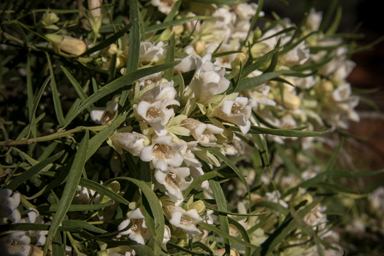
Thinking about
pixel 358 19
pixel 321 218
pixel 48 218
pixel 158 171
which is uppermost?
pixel 158 171

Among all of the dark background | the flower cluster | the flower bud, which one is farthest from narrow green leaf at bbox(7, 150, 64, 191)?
the dark background

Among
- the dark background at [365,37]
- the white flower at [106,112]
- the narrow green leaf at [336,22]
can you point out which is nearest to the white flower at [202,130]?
the white flower at [106,112]

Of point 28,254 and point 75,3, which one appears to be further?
point 75,3

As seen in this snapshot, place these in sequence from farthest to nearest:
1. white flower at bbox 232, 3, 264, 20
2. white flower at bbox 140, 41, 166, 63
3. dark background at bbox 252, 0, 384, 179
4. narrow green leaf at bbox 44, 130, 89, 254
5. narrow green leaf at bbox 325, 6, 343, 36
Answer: dark background at bbox 252, 0, 384, 179, narrow green leaf at bbox 325, 6, 343, 36, white flower at bbox 232, 3, 264, 20, white flower at bbox 140, 41, 166, 63, narrow green leaf at bbox 44, 130, 89, 254

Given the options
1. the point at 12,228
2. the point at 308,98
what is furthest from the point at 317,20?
the point at 12,228

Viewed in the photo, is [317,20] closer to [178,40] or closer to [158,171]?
[178,40]

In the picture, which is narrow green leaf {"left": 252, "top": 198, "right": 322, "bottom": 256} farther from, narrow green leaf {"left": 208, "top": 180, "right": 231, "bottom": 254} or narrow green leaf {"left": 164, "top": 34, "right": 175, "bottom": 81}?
narrow green leaf {"left": 164, "top": 34, "right": 175, "bottom": 81}
